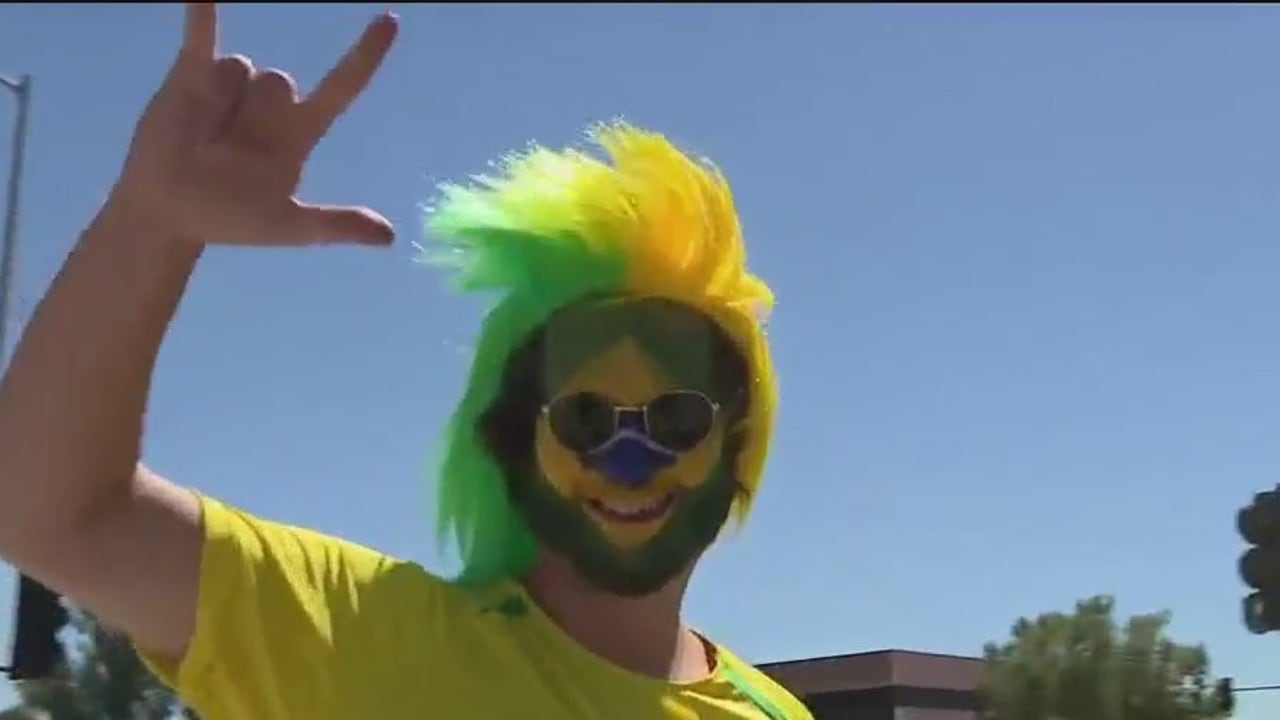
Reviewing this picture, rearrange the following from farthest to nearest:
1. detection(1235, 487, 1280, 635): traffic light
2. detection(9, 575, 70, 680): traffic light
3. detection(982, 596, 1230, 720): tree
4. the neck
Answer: detection(982, 596, 1230, 720): tree < detection(9, 575, 70, 680): traffic light < detection(1235, 487, 1280, 635): traffic light < the neck

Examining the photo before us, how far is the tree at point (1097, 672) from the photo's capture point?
68.6ft

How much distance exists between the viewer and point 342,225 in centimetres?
193

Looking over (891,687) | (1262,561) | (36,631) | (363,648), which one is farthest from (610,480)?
(891,687)

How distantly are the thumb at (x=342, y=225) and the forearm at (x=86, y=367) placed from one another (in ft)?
0.47

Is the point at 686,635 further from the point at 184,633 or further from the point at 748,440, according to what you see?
the point at 184,633

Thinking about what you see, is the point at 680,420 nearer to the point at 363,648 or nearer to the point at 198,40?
the point at 363,648

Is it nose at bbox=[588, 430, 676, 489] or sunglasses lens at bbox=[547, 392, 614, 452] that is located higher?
sunglasses lens at bbox=[547, 392, 614, 452]

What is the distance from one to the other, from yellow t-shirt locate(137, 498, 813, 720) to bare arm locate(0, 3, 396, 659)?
102 millimetres

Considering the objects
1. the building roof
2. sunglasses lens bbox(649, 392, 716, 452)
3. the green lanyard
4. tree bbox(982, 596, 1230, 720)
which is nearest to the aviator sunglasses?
sunglasses lens bbox(649, 392, 716, 452)

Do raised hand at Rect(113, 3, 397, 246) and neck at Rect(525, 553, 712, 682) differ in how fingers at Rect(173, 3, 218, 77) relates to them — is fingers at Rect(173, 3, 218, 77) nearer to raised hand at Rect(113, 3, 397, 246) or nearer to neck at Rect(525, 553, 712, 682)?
raised hand at Rect(113, 3, 397, 246)

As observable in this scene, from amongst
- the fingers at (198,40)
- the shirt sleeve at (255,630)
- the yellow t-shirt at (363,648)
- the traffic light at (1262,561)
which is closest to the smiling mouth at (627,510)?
the yellow t-shirt at (363,648)

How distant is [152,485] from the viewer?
211 centimetres

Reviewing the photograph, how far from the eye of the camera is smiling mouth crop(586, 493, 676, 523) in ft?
8.39

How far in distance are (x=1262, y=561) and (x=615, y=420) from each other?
11.1ft
